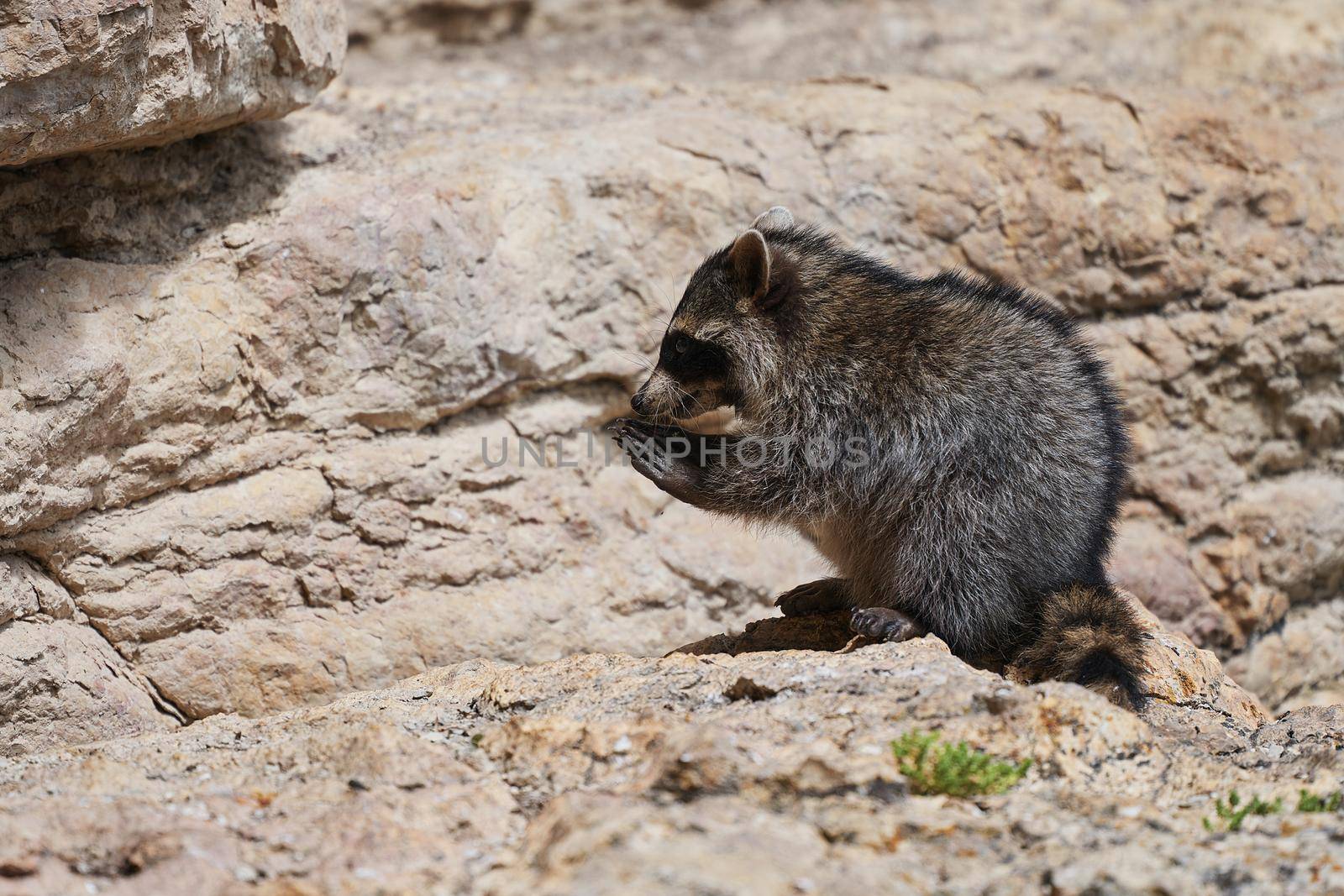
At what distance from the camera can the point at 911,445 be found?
17.1ft

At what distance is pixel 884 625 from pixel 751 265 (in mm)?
1697

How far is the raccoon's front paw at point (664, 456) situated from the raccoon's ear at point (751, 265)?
2.31 feet

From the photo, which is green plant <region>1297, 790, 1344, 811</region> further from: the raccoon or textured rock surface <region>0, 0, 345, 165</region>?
textured rock surface <region>0, 0, 345, 165</region>

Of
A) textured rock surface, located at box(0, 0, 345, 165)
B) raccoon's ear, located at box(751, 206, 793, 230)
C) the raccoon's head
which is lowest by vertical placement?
the raccoon's head

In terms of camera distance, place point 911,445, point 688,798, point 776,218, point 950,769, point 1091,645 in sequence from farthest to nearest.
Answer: point 776,218, point 911,445, point 1091,645, point 950,769, point 688,798

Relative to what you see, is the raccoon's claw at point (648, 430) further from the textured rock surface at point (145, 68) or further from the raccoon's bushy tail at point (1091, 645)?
the textured rock surface at point (145, 68)

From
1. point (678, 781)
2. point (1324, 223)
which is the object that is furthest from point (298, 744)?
point (1324, 223)

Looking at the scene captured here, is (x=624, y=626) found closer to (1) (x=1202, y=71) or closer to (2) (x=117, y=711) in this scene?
(2) (x=117, y=711)

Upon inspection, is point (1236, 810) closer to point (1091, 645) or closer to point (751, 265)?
point (1091, 645)

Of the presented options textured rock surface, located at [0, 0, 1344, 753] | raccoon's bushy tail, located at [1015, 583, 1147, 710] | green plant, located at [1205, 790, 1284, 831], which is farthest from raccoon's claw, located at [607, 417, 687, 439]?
green plant, located at [1205, 790, 1284, 831]

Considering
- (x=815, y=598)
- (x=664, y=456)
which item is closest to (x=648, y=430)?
(x=664, y=456)

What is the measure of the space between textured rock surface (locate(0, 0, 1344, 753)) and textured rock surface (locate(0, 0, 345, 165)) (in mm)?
556

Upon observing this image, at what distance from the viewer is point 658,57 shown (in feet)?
34.2

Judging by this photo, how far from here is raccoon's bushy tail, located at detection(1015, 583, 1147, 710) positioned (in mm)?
4680
